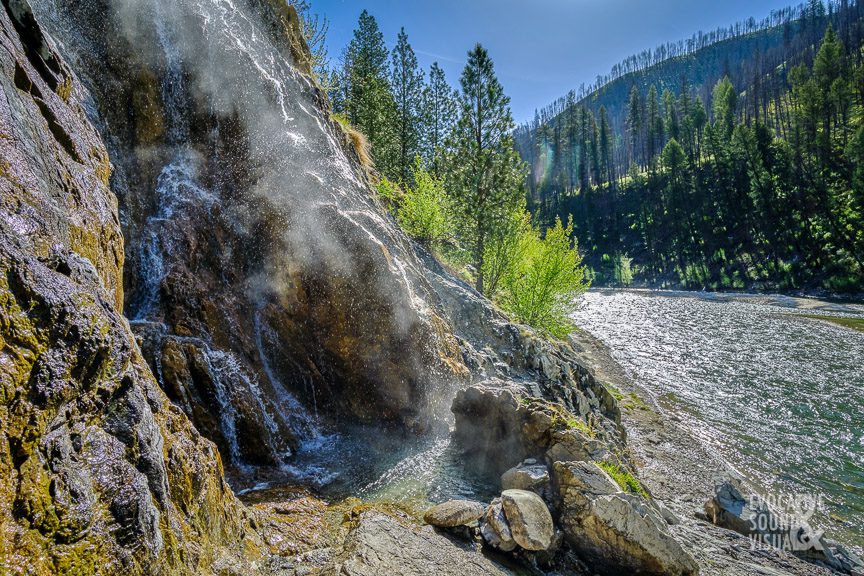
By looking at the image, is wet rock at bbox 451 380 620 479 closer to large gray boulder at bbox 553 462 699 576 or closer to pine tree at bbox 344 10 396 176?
large gray boulder at bbox 553 462 699 576

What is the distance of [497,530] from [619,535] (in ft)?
7.57

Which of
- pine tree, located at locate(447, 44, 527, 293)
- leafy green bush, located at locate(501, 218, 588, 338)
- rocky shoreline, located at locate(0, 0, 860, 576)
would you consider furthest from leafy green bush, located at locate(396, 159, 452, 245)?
rocky shoreline, located at locate(0, 0, 860, 576)

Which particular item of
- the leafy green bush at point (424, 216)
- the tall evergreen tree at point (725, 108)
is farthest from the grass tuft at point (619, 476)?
Result: the tall evergreen tree at point (725, 108)

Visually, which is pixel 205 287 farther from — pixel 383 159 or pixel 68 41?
pixel 383 159

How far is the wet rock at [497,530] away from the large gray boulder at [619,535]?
1323mm

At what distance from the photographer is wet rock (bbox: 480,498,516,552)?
766 centimetres

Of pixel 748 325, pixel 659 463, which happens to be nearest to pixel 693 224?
pixel 748 325

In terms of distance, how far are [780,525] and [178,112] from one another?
2150 centimetres

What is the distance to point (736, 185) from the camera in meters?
83.5

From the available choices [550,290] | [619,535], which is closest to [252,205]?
[619,535]

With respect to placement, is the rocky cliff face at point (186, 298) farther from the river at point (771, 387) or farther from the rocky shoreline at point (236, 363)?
the river at point (771, 387)

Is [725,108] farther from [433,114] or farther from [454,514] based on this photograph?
[454,514]

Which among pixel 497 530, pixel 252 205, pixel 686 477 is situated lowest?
pixel 686 477

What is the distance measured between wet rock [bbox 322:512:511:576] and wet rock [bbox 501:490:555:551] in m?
0.67
